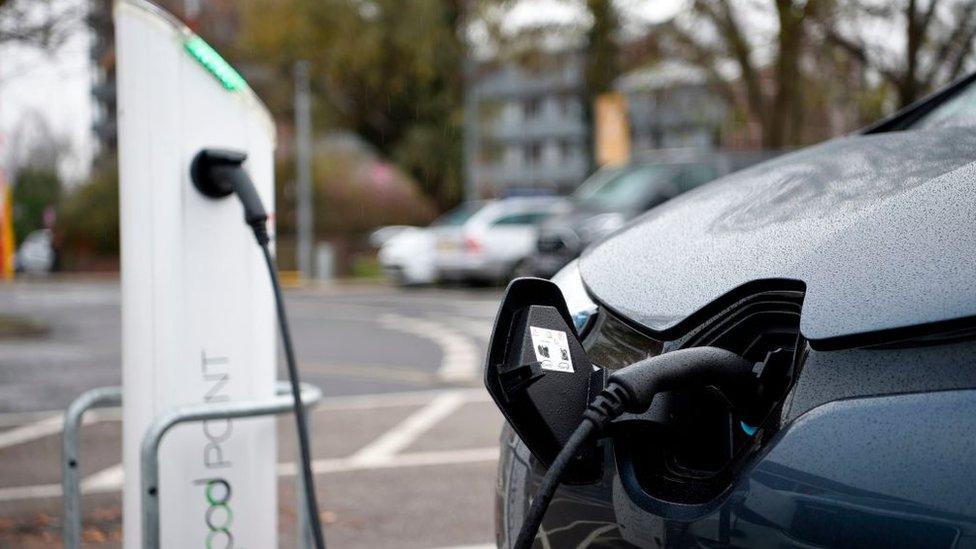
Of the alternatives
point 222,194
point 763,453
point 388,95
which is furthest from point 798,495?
point 388,95

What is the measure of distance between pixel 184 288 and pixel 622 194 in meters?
13.1

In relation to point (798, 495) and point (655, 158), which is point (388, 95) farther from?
point (798, 495)

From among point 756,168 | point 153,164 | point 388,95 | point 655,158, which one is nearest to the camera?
point 756,168

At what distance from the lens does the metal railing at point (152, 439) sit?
8.23 ft

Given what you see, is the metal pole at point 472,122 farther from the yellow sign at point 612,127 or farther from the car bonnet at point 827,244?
the car bonnet at point 827,244

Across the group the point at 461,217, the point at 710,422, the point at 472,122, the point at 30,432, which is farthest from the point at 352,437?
the point at 472,122

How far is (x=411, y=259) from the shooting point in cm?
2422

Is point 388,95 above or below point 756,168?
above

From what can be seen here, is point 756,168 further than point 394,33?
No

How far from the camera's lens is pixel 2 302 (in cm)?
2230

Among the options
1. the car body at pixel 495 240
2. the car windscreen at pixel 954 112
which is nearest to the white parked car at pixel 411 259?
the car body at pixel 495 240

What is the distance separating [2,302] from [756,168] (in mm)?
22261

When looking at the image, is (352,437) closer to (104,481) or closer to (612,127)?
(104,481)

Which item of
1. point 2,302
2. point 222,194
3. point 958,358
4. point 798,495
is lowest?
point 2,302
